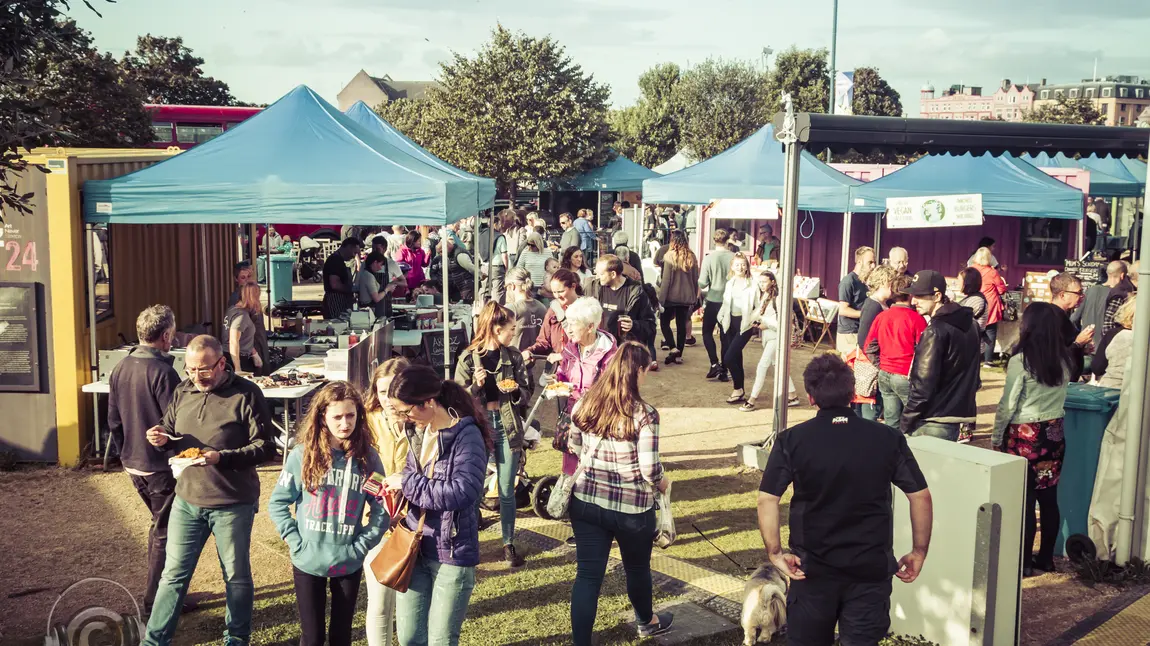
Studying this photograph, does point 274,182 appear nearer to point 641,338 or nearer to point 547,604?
point 641,338

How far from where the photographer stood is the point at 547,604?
583 cm

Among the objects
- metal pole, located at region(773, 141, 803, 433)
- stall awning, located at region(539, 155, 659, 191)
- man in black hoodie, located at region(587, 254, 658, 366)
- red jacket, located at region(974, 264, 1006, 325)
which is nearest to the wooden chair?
red jacket, located at region(974, 264, 1006, 325)

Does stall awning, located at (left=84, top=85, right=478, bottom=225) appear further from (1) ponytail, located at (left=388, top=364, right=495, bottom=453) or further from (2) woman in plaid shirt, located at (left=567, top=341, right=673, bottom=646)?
(1) ponytail, located at (left=388, top=364, right=495, bottom=453)

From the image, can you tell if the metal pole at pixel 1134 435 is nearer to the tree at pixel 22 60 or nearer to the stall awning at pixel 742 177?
the tree at pixel 22 60

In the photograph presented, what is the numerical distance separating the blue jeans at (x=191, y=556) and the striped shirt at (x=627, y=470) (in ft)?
5.38

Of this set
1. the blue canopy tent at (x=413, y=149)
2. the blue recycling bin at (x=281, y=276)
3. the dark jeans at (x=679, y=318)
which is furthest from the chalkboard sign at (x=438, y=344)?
the blue recycling bin at (x=281, y=276)

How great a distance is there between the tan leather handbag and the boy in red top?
440 cm

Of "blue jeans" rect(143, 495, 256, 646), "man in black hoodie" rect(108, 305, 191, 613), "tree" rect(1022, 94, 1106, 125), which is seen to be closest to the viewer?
"blue jeans" rect(143, 495, 256, 646)

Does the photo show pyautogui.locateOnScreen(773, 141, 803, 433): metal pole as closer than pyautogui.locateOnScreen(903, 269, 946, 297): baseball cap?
No

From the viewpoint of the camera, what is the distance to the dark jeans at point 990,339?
13.1m

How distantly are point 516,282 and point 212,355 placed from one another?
4.96 m

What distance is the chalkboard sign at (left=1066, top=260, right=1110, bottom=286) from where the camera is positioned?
15422 mm

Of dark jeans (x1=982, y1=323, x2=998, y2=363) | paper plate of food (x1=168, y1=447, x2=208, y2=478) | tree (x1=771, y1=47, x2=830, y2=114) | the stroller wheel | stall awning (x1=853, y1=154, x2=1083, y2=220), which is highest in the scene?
tree (x1=771, y1=47, x2=830, y2=114)

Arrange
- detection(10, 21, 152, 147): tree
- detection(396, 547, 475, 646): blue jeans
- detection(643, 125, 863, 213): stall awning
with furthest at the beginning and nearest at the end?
detection(10, 21, 152, 147): tree → detection(643, 125, 863, 213): stall awning → detection(396, 547, 475, 646): blue jeans
